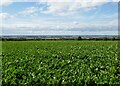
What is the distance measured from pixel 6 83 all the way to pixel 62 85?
233cm

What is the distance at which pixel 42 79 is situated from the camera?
38.3 feet

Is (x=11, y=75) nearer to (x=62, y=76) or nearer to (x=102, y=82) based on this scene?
(x=62, y=76)

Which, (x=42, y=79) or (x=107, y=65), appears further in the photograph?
(x=107, y=65)

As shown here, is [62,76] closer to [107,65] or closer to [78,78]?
[78,78]

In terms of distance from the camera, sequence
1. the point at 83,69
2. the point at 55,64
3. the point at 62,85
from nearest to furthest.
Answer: the point at 62,85
the point at 83,69
the point at 55,64

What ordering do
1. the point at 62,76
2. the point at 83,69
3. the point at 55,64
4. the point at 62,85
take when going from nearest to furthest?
the point at 62,85, the point at 62,76, the point at 83,69, the point at 55,64

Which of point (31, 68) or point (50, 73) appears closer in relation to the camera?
point (50, 73)

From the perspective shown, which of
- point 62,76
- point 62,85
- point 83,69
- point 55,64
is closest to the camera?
point 62,85

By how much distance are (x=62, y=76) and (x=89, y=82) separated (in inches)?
51.5

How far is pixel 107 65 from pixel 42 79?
5627 mm

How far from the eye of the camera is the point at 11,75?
1251 cm

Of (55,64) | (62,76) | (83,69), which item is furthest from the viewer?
(55,64)

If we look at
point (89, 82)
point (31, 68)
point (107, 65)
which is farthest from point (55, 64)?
point (89, 82)

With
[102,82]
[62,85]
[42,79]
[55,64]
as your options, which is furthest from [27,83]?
[55,64]
